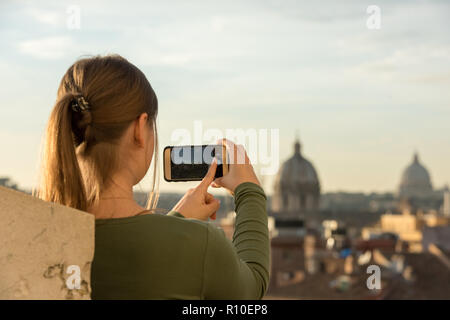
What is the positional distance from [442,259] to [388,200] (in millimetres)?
89558

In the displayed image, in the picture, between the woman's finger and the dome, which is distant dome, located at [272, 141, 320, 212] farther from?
the woman's finger

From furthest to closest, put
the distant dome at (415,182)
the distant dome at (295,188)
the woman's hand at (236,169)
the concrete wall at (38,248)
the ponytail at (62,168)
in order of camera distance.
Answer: the distant dome at (415,182)
the distant dome at (295,188)
the woman's hand at (236,169)
the ponytail at (62,168)
the concrete wall at (38,248)

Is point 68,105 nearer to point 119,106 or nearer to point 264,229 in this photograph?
point 119,106

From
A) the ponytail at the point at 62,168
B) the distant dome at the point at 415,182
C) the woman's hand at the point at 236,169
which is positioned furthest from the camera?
the distant dome at the point at 415,182

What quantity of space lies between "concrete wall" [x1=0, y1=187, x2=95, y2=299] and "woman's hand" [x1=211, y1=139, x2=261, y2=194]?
28 cm

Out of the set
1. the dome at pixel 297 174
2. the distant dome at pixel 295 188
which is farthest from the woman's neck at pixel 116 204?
the dome at pixel 297 174

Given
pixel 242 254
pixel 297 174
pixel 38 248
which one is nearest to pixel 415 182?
pixel 297 174

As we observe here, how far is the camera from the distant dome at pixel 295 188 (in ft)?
266

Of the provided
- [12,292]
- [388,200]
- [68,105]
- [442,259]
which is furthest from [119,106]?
[388,200]

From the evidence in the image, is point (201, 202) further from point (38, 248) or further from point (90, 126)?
point (38, 248)

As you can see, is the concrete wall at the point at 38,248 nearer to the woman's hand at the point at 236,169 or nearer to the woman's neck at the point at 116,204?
the woman's neck at the point at 116,204

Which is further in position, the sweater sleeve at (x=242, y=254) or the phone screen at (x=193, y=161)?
the phone screen at (x=193, y=161)

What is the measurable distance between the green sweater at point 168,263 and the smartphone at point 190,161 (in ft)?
0.53
